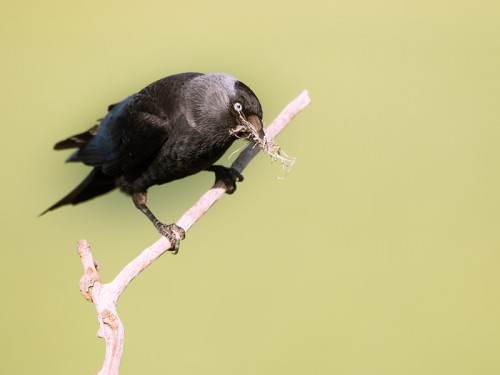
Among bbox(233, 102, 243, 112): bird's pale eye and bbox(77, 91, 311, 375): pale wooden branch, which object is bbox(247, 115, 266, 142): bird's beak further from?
bbox(77, 91, 311, 375): pale wooden branch

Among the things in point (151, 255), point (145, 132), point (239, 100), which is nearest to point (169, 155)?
point (145, 132)

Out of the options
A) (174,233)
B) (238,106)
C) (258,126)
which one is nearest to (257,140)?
(258,126)

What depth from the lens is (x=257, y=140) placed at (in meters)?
3.06

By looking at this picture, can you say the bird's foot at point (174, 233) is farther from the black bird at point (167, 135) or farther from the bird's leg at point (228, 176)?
the bird's leg at point (228, 176)

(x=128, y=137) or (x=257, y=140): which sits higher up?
(x=128, y=137)

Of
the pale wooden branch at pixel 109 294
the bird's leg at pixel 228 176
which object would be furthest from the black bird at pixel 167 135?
the pale wooden branch at pixel 109 294

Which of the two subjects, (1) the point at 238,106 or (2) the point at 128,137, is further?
(2) the point at 128,137

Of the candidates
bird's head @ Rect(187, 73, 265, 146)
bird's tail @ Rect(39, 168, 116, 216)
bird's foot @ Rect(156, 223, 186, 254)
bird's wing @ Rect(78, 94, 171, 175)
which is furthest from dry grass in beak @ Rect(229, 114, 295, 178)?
bird's tail @ Rect(39, 168, 116, 216)

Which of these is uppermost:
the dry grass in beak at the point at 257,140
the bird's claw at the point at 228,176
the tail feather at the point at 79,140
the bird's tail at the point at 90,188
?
the tail feather at the point at 79,140

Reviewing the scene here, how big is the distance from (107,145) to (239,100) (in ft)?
3.42

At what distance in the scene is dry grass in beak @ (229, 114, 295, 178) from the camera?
9.99 ft

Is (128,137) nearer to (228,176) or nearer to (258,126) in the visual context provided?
(228,176)

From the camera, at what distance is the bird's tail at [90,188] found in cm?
405

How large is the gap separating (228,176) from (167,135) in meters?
0.51
